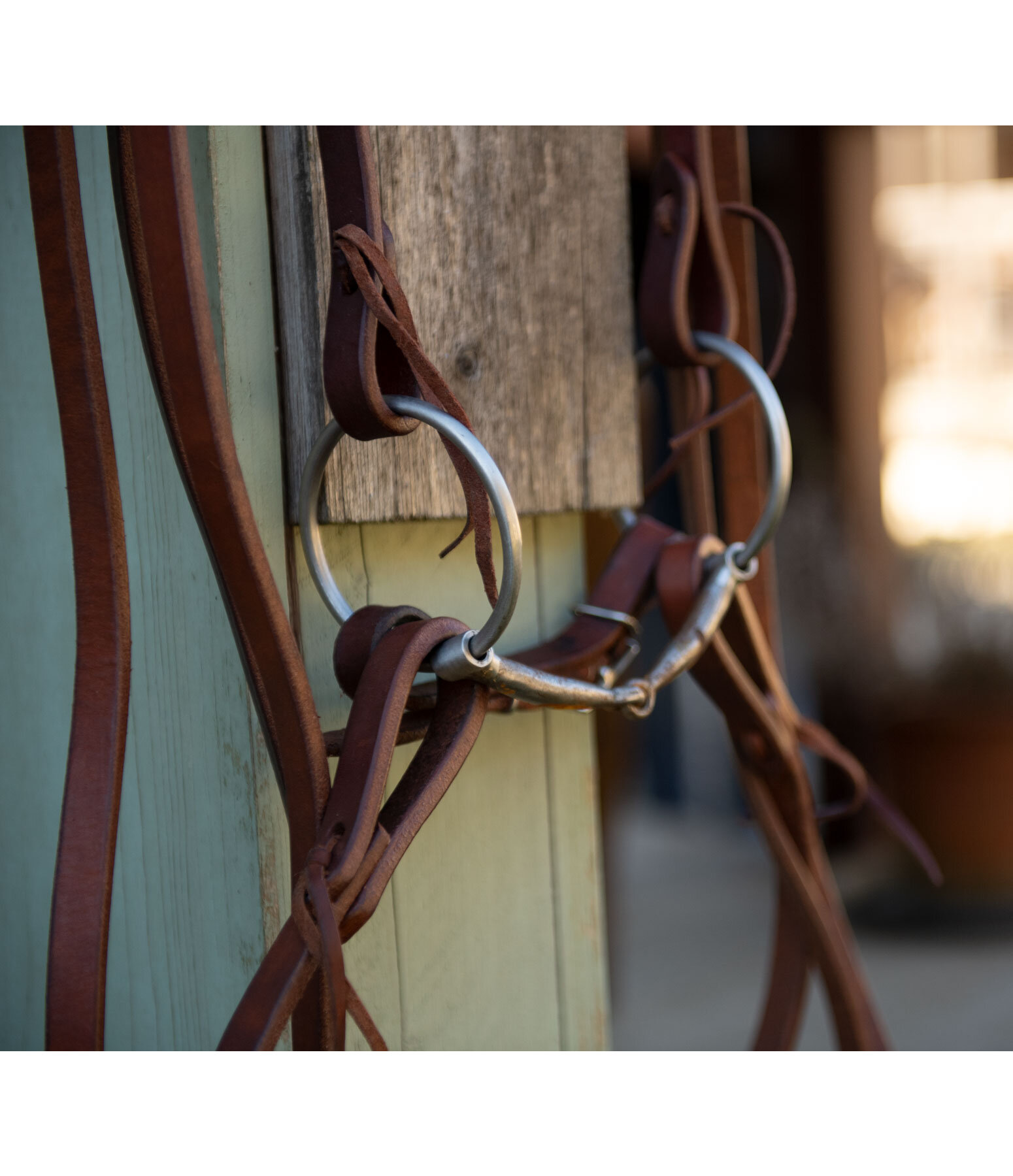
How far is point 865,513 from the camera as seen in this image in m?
3.06

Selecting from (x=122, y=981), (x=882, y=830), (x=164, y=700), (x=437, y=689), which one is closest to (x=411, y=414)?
(x=437, y=689)

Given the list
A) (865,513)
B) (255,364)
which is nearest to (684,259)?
(255,364)

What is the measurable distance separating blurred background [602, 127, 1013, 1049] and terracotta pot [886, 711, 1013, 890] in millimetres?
103

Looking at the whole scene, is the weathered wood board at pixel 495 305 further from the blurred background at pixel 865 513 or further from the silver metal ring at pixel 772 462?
the blurred background at pixel 865 513

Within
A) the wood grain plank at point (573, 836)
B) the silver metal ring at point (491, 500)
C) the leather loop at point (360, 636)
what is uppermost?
the silver metal ring at point (491, 500)

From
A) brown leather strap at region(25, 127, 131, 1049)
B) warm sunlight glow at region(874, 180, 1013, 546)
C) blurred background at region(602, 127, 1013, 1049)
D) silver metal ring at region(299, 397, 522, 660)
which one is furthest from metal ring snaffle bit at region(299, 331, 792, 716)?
warm sunlight glow at region(874, 180, 1013, 546)

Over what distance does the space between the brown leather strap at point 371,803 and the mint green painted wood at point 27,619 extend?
0.27m

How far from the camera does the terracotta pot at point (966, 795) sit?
2.39 m

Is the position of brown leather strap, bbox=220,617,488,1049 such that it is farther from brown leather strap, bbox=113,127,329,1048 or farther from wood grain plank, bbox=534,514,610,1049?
wood grain plank, bbox=534,514,610,1049

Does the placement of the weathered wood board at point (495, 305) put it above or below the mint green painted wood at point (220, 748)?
above

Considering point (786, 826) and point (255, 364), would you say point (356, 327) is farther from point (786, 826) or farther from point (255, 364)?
point (786, 826)

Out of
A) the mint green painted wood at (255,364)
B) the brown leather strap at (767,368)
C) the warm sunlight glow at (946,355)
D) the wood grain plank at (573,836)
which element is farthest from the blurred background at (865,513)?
the mint green painted wood at (255,364)

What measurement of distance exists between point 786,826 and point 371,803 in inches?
17.5

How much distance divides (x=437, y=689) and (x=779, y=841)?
1.23 ft
